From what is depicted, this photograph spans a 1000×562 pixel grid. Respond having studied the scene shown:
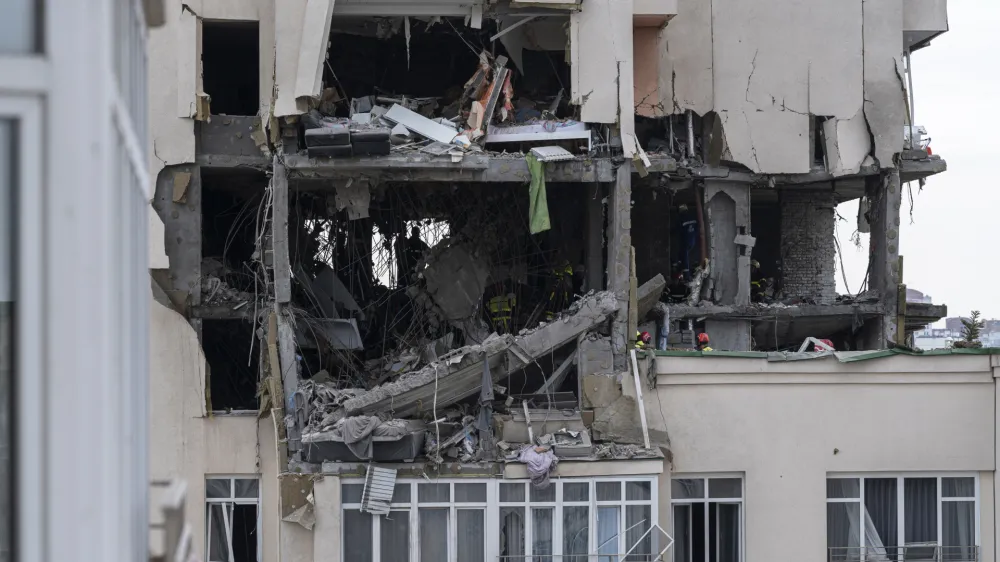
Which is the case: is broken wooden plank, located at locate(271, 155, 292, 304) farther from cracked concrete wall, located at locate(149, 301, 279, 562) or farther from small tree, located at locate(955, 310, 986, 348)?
small tree, located at locate(955, 310, 986, 348)

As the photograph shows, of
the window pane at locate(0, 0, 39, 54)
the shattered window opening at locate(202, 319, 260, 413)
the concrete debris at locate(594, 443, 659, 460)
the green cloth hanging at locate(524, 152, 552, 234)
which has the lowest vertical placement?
the concrete debris at locate(594, 443, 659, 460)

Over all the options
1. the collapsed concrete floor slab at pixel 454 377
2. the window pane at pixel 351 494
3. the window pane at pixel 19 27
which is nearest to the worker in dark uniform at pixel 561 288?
the collapsed concrete floor slab at pixel 454 377

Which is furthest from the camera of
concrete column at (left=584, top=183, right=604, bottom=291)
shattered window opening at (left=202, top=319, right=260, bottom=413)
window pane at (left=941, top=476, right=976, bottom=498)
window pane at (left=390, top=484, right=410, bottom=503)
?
shattered window opening at (left=202, top=319, right=260, bottom=413)

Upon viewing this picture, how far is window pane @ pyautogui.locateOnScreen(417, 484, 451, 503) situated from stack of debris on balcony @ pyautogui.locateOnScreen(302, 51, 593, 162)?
5.16m

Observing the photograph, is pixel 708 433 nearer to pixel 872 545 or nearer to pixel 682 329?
pixel 872 545

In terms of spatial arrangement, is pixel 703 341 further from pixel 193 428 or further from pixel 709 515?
pixel 193 428

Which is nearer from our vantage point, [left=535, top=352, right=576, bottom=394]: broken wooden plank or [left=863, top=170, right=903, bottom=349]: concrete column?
[left=535, top=352, right=576, bottom=394]: broken wooden plank

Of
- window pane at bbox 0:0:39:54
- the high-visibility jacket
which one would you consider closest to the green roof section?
the high-visibility jacket

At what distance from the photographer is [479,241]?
846 inches

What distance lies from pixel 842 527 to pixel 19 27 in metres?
17.7

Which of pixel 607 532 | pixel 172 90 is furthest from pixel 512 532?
pixel 172 90

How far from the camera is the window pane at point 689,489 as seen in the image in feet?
61.8

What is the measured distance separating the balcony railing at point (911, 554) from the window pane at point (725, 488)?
5.90 feet

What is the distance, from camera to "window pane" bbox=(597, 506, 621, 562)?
1775 cm
